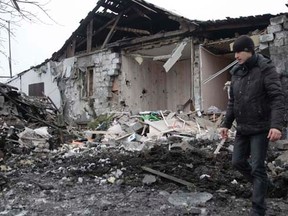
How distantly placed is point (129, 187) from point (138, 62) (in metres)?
9.95

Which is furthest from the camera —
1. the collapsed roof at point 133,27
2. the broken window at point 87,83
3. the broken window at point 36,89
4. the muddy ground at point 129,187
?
the broken window at point 36,89

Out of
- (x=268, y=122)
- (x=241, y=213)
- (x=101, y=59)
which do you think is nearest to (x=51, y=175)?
(x=241, y=213)

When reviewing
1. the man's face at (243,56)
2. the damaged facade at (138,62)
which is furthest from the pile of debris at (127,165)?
the damaged facade at (138,62)

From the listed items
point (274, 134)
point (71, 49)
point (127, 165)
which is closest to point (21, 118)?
point (71, 49)

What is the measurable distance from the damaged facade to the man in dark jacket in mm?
7094

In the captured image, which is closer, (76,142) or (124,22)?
(76,142)

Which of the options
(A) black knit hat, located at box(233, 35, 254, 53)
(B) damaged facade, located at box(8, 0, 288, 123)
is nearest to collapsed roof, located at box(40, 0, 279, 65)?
(B) damaged facade, located at box(8, 0, 288, 123)

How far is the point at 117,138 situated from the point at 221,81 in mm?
5006

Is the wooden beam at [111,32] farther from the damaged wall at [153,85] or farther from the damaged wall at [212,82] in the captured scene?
the damaged wall at [212,82]

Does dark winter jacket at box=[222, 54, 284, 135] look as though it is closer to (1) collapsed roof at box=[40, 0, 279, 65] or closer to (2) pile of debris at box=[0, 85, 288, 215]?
(2) pile of debris at box=[0, 85, 288, 215]

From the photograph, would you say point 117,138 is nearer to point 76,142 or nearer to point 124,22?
point 76,142

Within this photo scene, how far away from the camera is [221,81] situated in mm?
12898

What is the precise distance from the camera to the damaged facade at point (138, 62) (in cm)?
1180

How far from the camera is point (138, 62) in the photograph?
1431 cm
